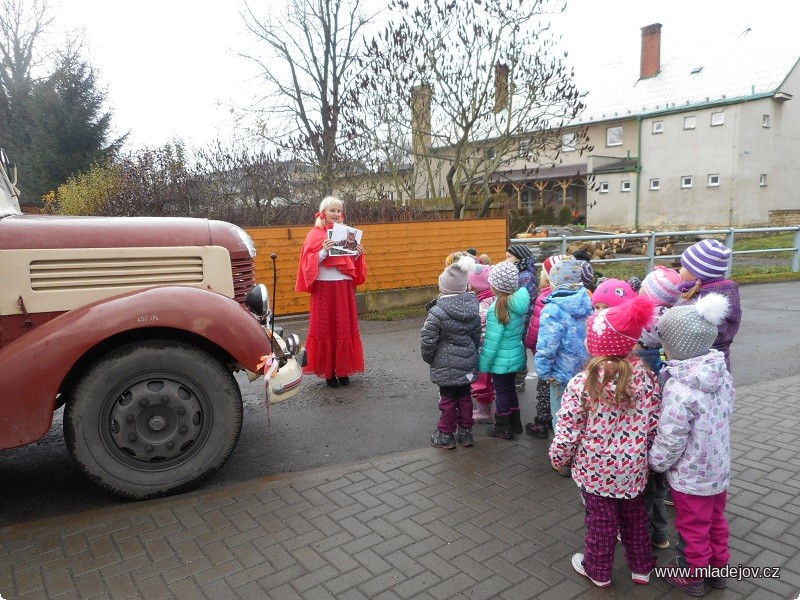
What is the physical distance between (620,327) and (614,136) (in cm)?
3137

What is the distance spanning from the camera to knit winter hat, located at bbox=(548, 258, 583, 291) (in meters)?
4.02

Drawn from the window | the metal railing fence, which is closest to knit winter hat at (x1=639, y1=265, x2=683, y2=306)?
the metal railing fence

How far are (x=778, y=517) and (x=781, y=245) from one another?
1989cm

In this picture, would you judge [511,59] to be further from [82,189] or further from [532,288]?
[82,189]

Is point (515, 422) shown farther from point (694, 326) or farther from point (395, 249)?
point (395, 249)

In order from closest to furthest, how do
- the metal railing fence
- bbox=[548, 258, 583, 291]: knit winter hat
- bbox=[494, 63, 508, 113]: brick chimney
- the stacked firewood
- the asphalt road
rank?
the asphalt road → bbox=[548, 258, 583, 291]: knit winter hat → the metal railing fence → bbox=[494, 63, 508, 113]: brick chimney → the stacked firewood

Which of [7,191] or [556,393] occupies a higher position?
[7,191]

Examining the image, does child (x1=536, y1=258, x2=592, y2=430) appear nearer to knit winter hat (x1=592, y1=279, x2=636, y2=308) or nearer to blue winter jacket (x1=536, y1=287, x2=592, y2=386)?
blue winter jacket (x1=536, y1=287, x2=592, y2=386)

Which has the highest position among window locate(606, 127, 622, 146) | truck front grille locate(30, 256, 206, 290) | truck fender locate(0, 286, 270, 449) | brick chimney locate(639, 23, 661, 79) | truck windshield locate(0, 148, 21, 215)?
brick chimney locate(639, 23, 661, 79)

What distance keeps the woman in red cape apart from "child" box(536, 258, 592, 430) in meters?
2.39

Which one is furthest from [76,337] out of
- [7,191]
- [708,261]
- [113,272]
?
[708,261]

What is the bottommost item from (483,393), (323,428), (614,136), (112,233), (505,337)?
(323,428)

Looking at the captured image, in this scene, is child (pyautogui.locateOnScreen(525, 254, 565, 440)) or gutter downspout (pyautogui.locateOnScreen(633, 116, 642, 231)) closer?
child (pyautogui.locateOnScreen(525, 254, 565, 440))

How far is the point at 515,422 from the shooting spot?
447 cm
